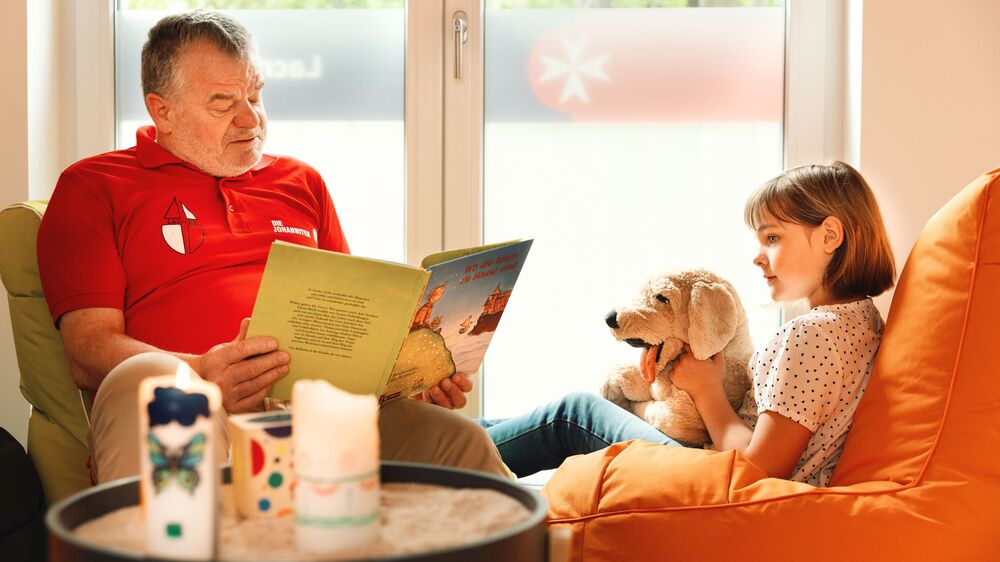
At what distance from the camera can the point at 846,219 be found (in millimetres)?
1573

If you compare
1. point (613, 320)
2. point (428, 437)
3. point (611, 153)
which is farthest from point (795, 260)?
point (611, 153)

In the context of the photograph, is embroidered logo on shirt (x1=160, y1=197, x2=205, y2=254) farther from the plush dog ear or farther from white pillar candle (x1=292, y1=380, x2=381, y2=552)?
white pillar candle (x1=292, y1=380, x2=381, y2=552)

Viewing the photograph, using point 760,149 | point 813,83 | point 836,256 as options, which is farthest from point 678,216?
point 836,256

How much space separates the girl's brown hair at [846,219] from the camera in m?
1.57

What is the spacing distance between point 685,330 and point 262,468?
43.3 inches

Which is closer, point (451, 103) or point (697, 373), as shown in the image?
point (697, 373)

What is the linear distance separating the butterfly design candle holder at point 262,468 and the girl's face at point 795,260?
3.31 feet

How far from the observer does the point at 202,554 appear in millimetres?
709

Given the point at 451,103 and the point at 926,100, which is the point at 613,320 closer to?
the point at 451,103

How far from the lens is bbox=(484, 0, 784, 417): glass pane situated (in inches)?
91.1

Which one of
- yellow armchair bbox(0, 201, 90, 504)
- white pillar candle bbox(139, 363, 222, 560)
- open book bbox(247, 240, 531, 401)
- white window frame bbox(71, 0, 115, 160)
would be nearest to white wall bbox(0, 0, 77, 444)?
white window frame bbox(71, 0, 115, 160)

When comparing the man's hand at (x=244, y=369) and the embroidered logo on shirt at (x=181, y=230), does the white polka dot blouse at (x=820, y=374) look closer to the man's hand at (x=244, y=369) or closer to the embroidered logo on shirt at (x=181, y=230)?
the man's hand at (x=244, y=369)

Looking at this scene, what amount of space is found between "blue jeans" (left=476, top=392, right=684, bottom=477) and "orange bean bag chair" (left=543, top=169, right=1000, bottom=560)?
1.31ft

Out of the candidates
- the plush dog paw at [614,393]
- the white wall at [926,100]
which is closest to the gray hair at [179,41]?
the plush dog paw at [614,393]
